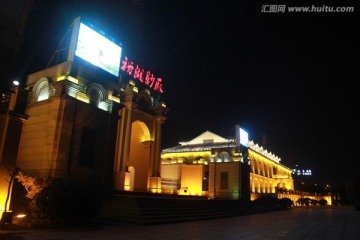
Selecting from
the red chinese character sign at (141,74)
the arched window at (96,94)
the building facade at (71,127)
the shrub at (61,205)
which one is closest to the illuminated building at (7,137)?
the shrub at (61,205)

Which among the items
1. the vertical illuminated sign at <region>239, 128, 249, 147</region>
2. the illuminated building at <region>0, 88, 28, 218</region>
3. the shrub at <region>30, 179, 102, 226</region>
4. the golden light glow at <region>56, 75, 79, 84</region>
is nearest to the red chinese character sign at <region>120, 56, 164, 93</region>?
the golden light glow at <region>56, 75, 79, 84</region>

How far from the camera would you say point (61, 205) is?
484 inches

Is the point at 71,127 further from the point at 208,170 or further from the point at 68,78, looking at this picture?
the point at 208,170

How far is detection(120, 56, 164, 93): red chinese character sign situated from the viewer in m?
27.9

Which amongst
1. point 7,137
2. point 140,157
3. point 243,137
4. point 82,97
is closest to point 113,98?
point 82,97

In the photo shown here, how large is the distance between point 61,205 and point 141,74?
19.0 metres

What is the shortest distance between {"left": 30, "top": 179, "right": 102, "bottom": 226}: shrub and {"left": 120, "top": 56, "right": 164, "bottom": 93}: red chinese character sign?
16.6 metres

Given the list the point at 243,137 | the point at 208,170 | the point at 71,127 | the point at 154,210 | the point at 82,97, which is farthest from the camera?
the point at 243,137

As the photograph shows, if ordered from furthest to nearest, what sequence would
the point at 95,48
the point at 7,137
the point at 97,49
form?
the point at 97,49
the point at 95,48
the point at 7,137

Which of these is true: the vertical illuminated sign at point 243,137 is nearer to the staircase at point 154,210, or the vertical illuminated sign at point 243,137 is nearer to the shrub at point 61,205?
the staircase at point 154,210

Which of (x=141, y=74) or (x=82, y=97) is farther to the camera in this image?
(x=141, y=74)

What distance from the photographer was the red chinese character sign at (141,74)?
27.9 meters

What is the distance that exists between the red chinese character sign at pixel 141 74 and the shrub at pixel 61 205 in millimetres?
16599

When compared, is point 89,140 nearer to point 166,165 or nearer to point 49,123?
point 49,123
